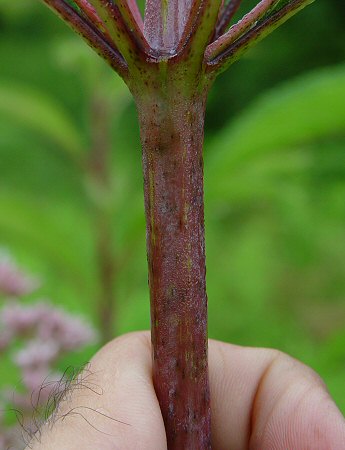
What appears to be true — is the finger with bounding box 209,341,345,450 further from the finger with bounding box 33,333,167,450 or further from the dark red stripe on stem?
the dark red stripe on stem

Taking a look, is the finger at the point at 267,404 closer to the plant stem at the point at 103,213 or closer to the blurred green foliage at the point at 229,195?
the blurred green foliage at the point at 229,195

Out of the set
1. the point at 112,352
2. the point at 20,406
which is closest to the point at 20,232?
the point at 20,406

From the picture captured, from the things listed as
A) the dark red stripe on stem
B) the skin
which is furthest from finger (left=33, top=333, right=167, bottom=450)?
the dark red stripe on stem

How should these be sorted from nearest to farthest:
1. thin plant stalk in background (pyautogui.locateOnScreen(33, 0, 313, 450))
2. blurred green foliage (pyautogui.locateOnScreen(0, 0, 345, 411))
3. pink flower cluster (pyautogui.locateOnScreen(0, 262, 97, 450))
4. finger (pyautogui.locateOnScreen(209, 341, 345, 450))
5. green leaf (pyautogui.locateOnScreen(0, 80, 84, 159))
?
thin plant stalk in background (pyautogui.locateOnScreen(33, 0, 313, 450)) → finger (pyautogui.locateOnScreen(209, 341, 345, 450)) → pink flower cluster (pyautogui.locateOnScreen(0, 262, 97, 450)) → blurred green foliage (pyautogui.locateOnScreen(0, 0, 345, 411)) → green leaf (pyautogui.locateOnScreen(0, 80, 84, 159))

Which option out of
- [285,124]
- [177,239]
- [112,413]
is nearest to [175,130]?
[177,239]

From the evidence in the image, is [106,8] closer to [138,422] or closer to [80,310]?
[138,422]

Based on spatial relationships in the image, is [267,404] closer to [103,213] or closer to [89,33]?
[89,33]

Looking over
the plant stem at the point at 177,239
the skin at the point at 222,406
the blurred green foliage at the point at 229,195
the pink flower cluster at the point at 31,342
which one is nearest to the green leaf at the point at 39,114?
the blurred green foliage at the point at 229,195
